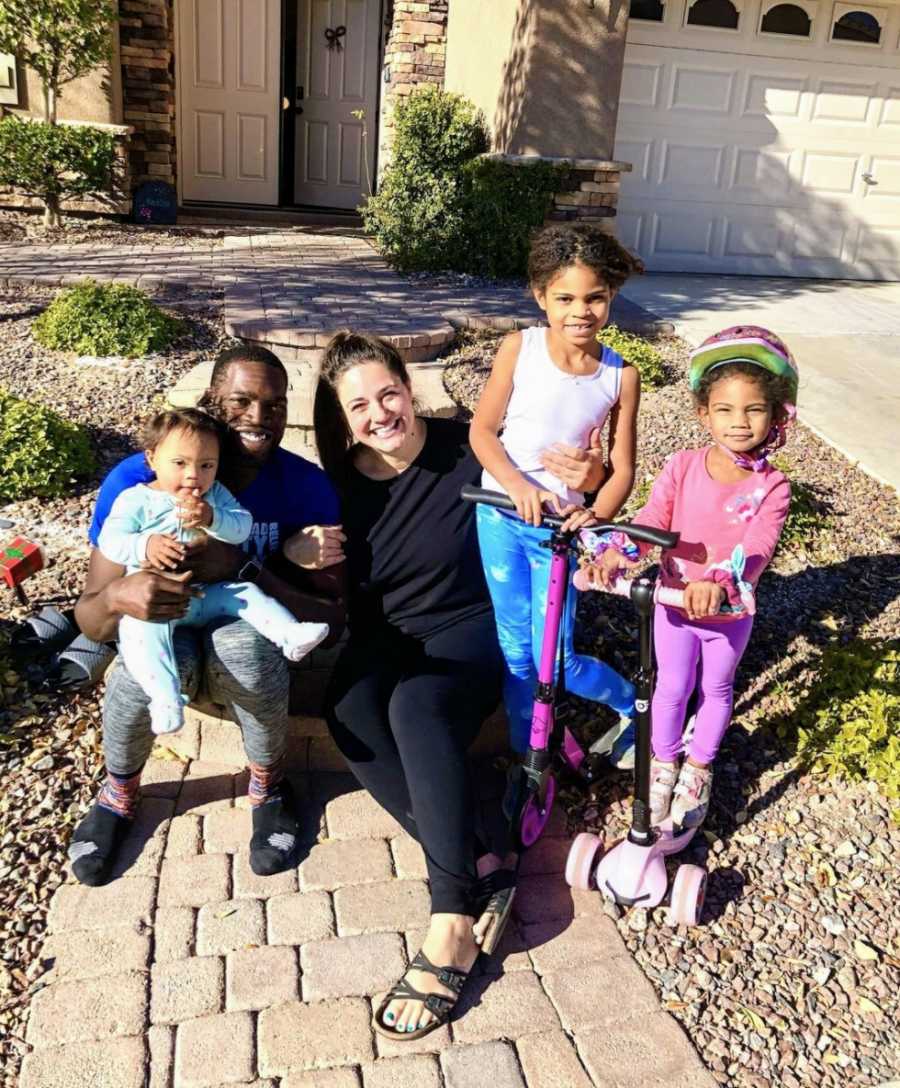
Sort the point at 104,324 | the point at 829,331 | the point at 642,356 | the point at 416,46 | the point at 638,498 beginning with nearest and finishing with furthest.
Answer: the point at 638,498, the point at 104,324, the point at 642,356, the point at 829,331, the point at 416,46

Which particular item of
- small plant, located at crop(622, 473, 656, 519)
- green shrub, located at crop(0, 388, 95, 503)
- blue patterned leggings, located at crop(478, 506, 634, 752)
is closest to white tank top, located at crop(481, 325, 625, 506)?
blue patterned leggings, located at crop(478, 506, 634, 752)

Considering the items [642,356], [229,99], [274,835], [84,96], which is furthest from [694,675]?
[229,99]

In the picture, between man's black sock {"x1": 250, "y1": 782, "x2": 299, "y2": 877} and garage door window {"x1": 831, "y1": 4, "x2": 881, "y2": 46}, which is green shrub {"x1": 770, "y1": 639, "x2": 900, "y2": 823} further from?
garage door window {"x1": 831, "y1": 4, "x2": 881, "y2": 46}

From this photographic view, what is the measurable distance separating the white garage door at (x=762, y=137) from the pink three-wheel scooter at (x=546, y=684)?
7514mm

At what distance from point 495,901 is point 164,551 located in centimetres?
115

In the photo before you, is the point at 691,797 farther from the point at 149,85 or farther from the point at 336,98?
the point at 336,98

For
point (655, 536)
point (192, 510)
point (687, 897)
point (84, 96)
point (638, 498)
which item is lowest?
point (687, 897)

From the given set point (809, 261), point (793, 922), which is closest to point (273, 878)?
point (793, 922)

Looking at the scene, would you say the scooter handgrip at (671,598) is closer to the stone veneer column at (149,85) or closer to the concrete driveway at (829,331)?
the concrete driveway at (829,331)

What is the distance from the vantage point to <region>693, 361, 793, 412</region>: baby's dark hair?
252 centimetres

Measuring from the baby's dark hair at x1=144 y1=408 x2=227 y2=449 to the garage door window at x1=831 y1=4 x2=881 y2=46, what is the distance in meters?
8.77

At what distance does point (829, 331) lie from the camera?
7434 millimetres

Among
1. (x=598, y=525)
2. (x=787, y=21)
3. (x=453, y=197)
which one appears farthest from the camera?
(x=787, y=21)

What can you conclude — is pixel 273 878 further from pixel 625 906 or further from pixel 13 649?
pixel 13 649
